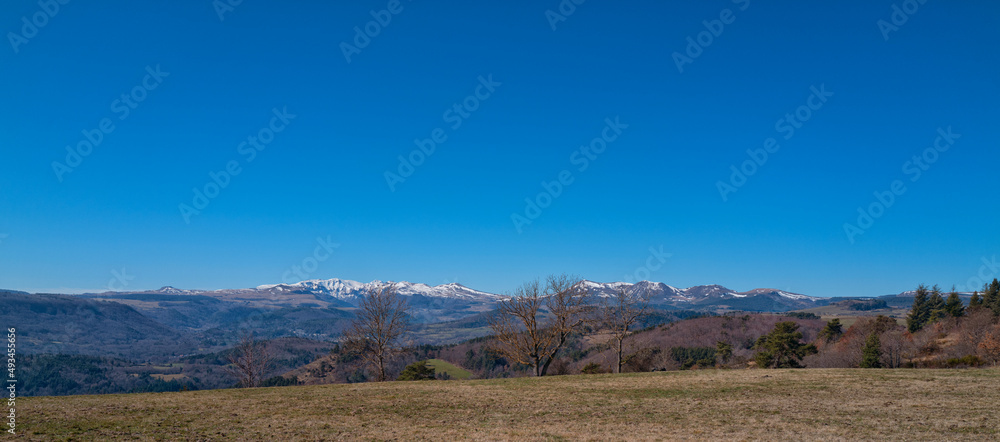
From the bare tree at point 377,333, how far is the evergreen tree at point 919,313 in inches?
4679

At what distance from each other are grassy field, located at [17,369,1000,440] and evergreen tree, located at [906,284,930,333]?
9677 centimetres

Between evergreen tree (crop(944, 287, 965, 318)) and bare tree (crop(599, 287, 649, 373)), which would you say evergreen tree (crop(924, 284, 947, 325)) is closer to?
evergreen tree (crop(944, 287, 965, 318))

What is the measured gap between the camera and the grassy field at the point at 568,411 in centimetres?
2128

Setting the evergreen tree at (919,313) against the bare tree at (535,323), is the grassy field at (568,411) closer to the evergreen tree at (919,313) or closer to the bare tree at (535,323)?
the bare tree at (535,323)

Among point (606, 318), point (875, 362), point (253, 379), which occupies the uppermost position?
point (606, 318)

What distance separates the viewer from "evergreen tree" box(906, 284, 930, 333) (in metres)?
114

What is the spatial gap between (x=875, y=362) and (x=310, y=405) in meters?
64.9

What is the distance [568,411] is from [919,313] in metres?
138

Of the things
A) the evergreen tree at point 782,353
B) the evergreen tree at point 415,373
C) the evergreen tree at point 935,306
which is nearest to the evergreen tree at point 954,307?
the evergreen tree at point 935,306

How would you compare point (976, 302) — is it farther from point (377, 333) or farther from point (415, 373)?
point (377, 333)

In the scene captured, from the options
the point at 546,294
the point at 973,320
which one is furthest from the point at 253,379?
the point at 973,320

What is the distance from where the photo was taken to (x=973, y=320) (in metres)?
85.0

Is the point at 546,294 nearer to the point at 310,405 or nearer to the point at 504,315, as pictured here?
the point at 504,315

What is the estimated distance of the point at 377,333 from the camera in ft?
192
